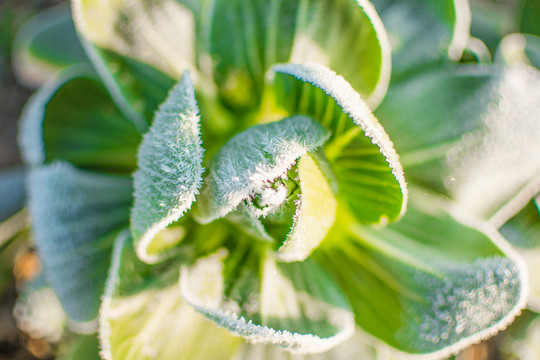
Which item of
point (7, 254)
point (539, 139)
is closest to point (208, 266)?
point (539, 139)

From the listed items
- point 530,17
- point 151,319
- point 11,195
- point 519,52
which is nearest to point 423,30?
point 519,52

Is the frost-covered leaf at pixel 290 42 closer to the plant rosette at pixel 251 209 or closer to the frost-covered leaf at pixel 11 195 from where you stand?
the plant rosette at pixel 251 209

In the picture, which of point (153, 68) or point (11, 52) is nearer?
point (153, 68)

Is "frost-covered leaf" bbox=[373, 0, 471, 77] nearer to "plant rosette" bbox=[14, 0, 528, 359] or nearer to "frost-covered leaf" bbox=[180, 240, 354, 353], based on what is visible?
"plant rosette" bbox=[14, 0, 528, 359]

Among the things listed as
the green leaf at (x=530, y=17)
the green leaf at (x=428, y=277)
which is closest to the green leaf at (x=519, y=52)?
the green leaf at (x=530, y=17)

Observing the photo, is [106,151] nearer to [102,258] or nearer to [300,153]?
[102,258]
